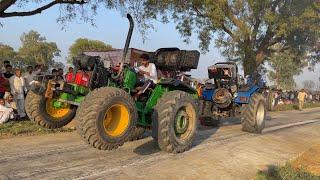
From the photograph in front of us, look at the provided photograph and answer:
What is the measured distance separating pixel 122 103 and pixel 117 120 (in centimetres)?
35

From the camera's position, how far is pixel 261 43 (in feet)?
97.2

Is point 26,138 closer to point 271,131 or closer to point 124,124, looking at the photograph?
point 124,124

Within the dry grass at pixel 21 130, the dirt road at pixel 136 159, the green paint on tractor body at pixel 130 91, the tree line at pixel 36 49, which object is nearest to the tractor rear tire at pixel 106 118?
the dirt road at pixel 136 159

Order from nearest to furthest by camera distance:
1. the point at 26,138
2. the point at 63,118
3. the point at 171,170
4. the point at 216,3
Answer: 1. the point at 171,170
2. the point at 63,118
3. the point at 26,138
4. the point at 216,3

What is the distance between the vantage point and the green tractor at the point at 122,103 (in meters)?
7.52

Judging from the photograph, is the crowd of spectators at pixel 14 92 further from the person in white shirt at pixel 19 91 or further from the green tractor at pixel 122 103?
the green tractor at pixel 122 103

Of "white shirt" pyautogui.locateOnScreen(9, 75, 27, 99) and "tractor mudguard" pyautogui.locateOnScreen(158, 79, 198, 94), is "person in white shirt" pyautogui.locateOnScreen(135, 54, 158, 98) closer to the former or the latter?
"tractor mudguard" pyautogui.locateOnScreen(158, 79, 198, 94)

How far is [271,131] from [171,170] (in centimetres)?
776

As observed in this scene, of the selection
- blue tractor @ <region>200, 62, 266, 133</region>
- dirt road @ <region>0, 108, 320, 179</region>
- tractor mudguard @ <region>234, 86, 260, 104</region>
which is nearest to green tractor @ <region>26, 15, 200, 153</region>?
dirt road @ <region>0, 108, 320, 179</region>

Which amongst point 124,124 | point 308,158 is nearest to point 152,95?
point 124,124

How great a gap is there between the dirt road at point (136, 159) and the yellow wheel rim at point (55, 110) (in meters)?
0.61

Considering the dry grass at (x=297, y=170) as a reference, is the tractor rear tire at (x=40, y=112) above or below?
above

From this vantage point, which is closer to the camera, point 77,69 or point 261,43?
point 77,69

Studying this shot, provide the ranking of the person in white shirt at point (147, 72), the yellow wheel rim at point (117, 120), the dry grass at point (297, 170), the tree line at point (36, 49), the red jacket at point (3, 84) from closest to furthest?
the yellow wheel rim at point (117, 120)
the dry grass at point (297, 170)
the person in white shirt at point (147, 72)
the red jacket at point (3, 84)
the tree line at point (36, 49)
